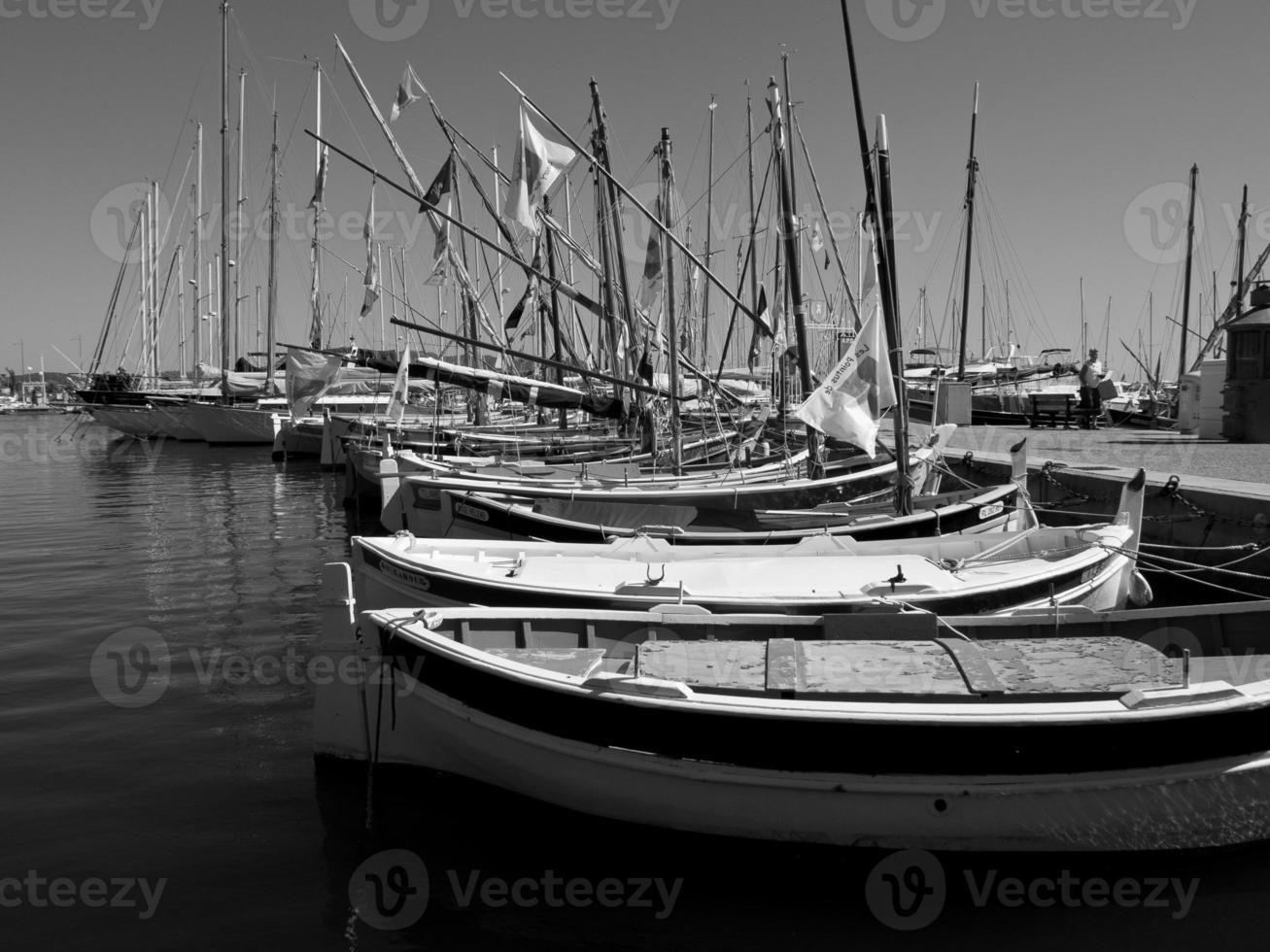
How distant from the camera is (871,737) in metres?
6.10

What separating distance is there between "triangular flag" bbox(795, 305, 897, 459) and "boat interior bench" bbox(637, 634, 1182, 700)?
12.5 feet

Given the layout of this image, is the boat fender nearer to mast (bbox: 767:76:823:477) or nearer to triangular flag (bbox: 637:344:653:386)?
mast (bbox: 767:76:823:477)

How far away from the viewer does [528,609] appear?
8320 mm

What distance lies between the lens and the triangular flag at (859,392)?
35.8 ft

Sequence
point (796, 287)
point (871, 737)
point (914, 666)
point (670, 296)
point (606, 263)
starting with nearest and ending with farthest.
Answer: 1. point (871, 737)
2. point (914, 666)
3. point (796, 287)
4. point (670, 296)
5. point (606, 263)

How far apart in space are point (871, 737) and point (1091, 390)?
25.8m

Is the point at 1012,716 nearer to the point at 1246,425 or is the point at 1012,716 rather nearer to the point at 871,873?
the point at 871,873

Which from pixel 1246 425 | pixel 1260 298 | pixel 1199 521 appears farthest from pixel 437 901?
Result: pixel 1260 298

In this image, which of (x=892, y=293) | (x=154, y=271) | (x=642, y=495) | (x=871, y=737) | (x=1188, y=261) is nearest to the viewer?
(x=871, y=737)

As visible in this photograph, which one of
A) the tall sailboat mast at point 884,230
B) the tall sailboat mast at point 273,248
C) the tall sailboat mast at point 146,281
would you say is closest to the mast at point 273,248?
the tall sailboat mast at point 273,248

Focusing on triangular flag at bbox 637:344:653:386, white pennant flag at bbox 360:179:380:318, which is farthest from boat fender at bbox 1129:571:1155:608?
white pennant flag at bbox 360:179:380:318

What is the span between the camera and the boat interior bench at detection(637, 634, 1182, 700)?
21.1ft

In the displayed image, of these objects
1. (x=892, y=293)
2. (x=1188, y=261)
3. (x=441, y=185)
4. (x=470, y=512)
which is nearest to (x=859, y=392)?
(x=892, y=293)

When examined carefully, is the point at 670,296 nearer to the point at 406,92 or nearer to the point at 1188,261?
the point at 406,92
